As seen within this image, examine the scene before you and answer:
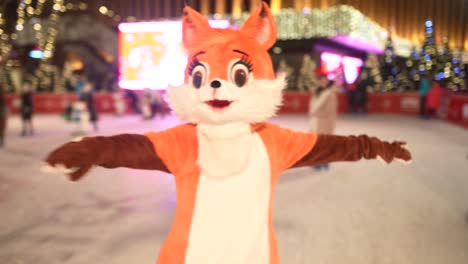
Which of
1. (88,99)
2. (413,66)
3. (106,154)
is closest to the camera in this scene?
(106,154)

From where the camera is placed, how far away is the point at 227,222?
1.73 m

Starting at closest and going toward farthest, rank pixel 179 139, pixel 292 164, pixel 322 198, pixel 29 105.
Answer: pixel 179 139, pixel 292 164, pixel 322 198, pixel 29 105

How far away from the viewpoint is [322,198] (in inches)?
201

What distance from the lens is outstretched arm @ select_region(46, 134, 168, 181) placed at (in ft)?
4.92

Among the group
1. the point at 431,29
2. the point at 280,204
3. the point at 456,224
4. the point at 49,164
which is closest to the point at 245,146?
the point at 49,164

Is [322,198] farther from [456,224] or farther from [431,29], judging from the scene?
[431,29]

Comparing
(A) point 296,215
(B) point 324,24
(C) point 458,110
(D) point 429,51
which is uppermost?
(B) point 324,24

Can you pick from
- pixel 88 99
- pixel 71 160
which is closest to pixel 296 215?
pixel 71 160

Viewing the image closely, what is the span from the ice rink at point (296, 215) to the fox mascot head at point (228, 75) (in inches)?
72.7

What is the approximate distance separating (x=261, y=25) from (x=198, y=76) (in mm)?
424

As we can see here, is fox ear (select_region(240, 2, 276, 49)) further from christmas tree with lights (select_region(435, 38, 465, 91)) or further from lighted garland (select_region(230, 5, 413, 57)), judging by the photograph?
lighted garland (select_region(230, 5, 413, 57))

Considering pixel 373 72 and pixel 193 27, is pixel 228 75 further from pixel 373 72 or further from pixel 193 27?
pixel 373 72

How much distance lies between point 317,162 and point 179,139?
27.8 inches

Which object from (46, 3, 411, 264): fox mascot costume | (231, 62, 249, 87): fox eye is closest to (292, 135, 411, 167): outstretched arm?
(46, 3, 411, 264): fox mascot costume
